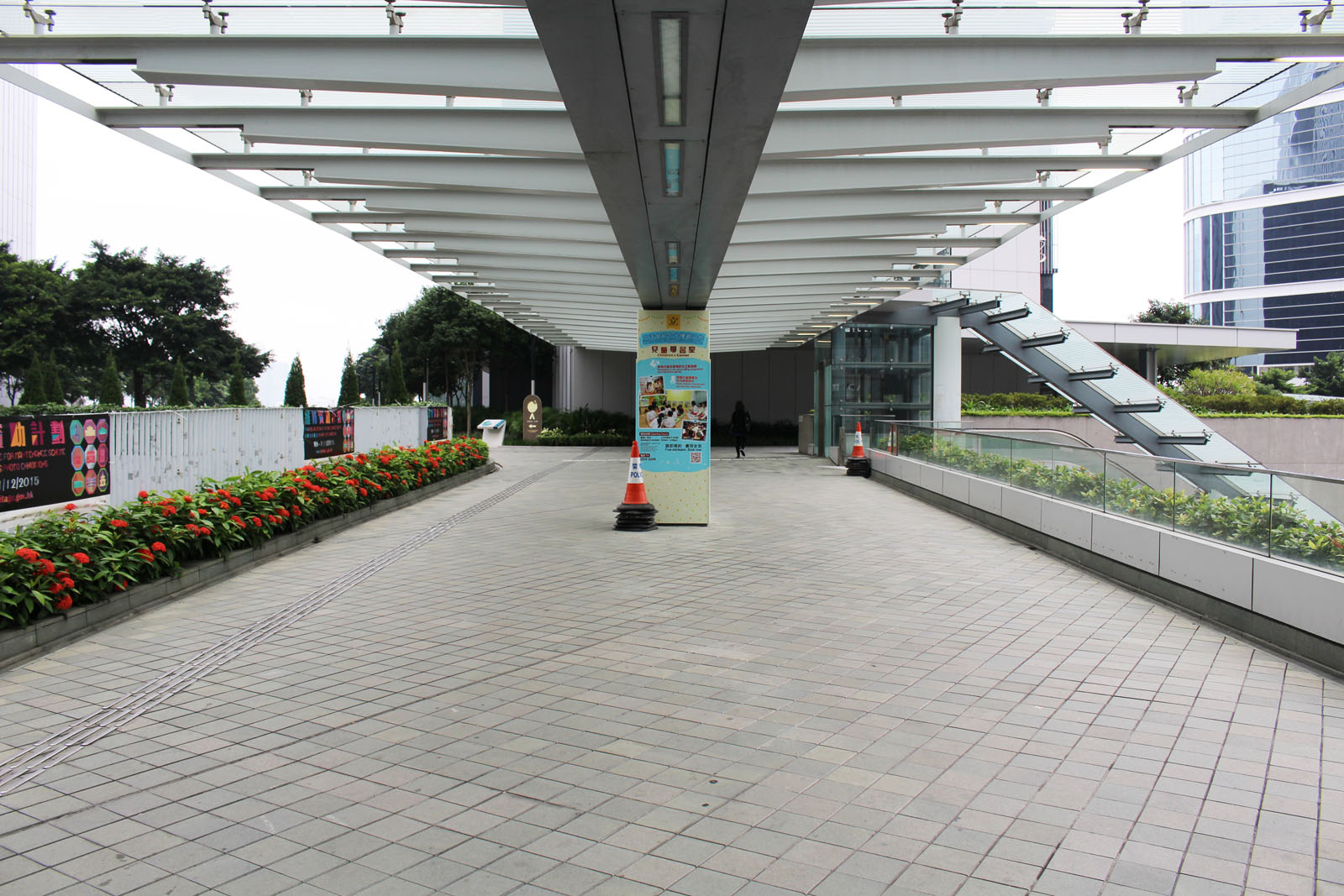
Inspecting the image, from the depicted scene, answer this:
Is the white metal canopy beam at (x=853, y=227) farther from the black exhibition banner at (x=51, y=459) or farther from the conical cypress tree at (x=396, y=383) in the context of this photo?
the conical cypress tree at (x=396, y=383)

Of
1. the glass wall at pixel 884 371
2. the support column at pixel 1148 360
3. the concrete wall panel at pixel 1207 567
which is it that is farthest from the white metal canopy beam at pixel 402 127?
the support column at pixel 1148 360

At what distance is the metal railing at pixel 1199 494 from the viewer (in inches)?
222

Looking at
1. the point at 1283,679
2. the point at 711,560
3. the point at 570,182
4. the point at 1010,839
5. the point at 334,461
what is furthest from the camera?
the point at 334,461

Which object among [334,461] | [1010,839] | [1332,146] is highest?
[1332,146]

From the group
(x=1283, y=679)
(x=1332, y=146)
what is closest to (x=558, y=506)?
(x=1283, y=679)

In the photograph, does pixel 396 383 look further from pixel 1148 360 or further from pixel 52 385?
pixel 1148 360

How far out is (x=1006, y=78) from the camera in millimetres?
5945

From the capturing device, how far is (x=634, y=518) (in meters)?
11.4

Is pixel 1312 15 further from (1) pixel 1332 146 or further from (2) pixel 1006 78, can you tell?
(1) pixel 1332 146

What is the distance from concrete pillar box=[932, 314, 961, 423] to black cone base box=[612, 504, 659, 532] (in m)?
12.5

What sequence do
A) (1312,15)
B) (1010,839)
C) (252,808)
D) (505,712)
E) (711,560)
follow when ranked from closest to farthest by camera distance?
(1010,839) < (252,808) < (505,712) < (1312,15) < (711,560)

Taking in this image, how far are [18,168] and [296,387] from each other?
56968 millimetres

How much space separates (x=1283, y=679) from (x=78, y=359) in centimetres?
5225

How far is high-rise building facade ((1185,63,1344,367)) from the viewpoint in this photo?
11106cm
